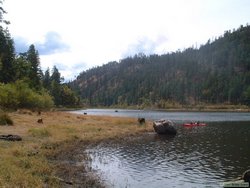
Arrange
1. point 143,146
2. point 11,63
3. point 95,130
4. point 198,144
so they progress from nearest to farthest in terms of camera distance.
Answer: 1. point 143,146
2. point 198,144
3. point 95,130
4. point 11,63

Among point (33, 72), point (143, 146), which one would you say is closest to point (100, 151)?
point (143, 146)

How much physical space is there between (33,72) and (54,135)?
84439 mm

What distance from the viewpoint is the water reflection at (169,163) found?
88.4ft

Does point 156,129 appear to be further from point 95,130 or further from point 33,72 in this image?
point 33,72

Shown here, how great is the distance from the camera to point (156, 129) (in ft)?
208

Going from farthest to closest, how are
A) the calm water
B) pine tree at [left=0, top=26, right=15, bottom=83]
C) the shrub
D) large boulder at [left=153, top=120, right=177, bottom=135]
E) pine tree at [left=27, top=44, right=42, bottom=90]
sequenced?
pine tree at [left=27, top=44, right=42, bottom=90] < pine tree at [left=0, top=26, right=15, bottom=83] < large boulder at [left=153, top=120, right=177, bottom=135] < the shrub < the calm water

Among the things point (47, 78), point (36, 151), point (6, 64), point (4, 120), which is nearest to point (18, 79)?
point (6, 64)

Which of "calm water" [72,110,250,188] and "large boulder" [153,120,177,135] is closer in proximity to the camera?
"calm water" [72,110,250,188]

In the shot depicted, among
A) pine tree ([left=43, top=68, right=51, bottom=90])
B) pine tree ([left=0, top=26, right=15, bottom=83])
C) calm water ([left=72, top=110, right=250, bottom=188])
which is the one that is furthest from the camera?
pine tree ([left=43, top=68, right=51, bottom=90])

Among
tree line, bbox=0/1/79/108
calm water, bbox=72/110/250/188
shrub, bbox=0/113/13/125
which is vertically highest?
tree line, bbox=0/1/79/108

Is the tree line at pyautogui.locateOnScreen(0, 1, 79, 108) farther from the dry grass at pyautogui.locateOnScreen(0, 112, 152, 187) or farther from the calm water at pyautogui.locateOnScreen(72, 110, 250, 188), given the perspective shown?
the calm water at pyautogui.locateOnScreen(72, 110, 250, 188)

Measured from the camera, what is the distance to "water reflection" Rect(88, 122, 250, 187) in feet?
88.4

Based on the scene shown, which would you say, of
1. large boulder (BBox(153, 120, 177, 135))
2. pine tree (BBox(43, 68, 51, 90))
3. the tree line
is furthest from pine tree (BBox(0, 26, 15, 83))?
pine tree (BBox(43, 68, 51, 90))

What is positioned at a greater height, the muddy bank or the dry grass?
the dry grass
